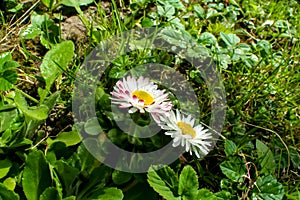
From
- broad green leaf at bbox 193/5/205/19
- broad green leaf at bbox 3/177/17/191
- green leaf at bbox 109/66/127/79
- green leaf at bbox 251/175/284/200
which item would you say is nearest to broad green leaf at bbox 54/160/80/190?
broad green leaf at bbox 3/177/17/191

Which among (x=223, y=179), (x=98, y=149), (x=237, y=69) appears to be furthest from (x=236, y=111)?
(x=98, y=149)

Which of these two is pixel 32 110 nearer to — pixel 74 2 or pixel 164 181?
pixel 164 181

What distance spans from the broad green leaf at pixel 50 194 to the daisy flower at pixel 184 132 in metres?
0.31

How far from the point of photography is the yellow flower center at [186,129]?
126 cm

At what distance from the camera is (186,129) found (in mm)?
1271

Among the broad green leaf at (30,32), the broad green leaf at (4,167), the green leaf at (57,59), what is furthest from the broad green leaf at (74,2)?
the broad green leaf at (4,167)

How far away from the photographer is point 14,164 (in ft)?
4.09

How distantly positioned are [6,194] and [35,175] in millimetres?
86

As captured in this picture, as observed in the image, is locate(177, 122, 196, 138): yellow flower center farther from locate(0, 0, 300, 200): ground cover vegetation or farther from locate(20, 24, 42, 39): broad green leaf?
locate(20, 24, 42, 39): broad green leaf

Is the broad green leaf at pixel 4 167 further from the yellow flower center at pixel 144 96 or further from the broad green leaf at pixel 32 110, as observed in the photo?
the yellow flower center at pixel 144 96

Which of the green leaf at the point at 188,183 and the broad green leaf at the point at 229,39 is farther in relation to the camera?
the broad green leaf at the point at 229,39

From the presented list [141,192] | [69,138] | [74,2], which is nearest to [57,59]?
[69,138]

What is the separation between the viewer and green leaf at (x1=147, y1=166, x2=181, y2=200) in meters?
1.20

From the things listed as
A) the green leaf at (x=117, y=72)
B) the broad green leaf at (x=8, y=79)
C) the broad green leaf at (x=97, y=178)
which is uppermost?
the broad green leaf at (x=8, y=79)
